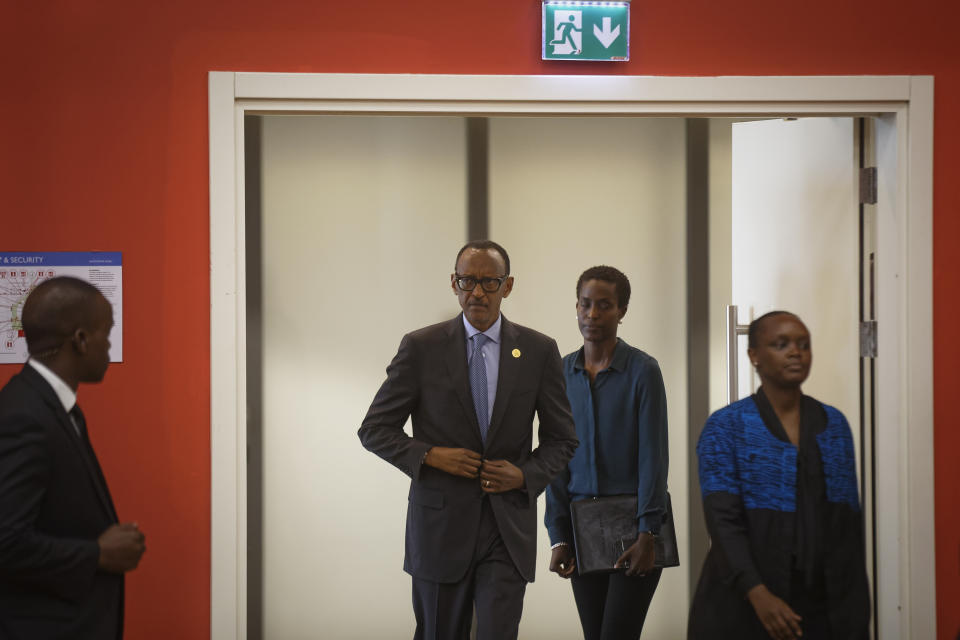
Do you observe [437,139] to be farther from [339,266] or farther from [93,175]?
[93,175]

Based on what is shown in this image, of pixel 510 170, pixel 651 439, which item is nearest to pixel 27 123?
pixel 510 170

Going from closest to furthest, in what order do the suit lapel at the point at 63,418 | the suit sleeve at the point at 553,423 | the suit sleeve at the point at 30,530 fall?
the suit sleeve at the point at 30,530 < the suit lapel at the point at 63,418 < the suit sleeve at the point at 553,423

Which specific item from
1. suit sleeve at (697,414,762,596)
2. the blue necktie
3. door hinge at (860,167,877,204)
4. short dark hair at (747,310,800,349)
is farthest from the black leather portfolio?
door hinge at (860,167,877,204)

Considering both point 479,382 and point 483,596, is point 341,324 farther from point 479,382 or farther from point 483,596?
point 483,596

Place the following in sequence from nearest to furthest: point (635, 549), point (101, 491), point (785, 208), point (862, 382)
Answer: point (101, 491) → point (635, 549) → point (862, 382) → point (785, 208)

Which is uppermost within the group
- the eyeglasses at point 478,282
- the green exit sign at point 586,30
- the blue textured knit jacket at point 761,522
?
the green exit sign at point 586,30

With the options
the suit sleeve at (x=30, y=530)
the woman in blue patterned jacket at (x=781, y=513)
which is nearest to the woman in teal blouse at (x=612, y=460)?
the woman in blue patterned jacket at (x=781, y=513)

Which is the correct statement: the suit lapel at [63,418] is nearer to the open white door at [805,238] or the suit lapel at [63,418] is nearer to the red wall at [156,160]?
the red wall at [156,160]

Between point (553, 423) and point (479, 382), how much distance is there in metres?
0.29

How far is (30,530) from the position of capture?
1941mm

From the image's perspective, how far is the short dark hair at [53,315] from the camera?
2105 mm

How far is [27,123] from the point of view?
331 centimetres

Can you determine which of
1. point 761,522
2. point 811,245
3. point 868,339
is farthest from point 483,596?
point 811,245

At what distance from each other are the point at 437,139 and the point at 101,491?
243 cm
